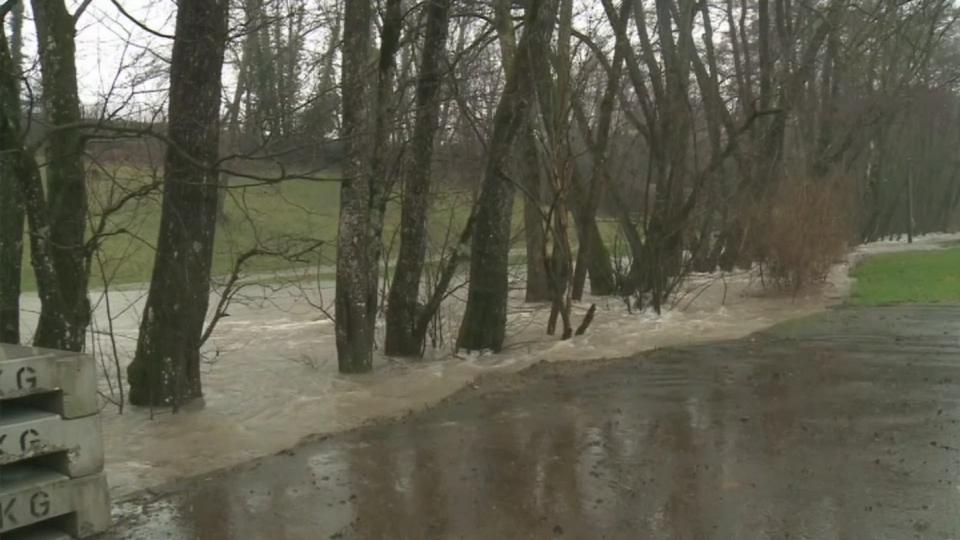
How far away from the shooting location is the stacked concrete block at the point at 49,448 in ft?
15.1

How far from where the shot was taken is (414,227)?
1196 cm

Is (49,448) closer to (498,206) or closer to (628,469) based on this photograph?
(628,469)

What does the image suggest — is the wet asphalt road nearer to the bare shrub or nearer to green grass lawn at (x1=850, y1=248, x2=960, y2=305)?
green grass lawn at (x1=850, y1=248, x2=960, y2=305)

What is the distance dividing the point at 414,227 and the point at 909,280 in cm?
1355

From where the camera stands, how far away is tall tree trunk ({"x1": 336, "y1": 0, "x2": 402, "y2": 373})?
10336mm

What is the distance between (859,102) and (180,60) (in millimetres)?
24046

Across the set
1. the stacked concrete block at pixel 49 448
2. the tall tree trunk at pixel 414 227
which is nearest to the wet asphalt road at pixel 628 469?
the stacked concrete block at pixel 49 448

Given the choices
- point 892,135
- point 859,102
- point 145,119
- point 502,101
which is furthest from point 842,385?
point 892,135

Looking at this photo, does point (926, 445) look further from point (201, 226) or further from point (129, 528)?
point (201, 226)

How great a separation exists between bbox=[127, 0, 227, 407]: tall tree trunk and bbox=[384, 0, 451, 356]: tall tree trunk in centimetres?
306

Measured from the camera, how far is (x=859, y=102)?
93.8 feet

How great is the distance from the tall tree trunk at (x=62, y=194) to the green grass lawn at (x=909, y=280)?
13023mm

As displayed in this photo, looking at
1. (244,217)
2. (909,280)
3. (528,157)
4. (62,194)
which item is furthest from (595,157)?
(909,280)

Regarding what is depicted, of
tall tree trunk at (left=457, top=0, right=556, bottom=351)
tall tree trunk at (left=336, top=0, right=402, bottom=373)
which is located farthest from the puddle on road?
tall tree trunk at (left=336, top=0, right=402, bottom=373)
